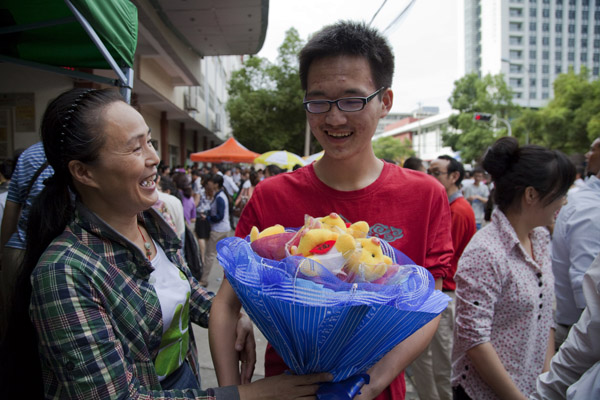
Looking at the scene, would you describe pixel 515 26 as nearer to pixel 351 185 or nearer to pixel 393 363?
pixel 351 185

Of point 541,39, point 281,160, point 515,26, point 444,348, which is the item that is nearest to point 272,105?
point 281,160

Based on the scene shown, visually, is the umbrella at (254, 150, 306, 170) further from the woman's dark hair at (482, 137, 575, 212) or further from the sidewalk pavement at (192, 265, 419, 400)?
the woman's dark hair at (482, 137, 575, 212)

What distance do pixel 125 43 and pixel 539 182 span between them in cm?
241

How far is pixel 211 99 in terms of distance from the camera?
2550cm

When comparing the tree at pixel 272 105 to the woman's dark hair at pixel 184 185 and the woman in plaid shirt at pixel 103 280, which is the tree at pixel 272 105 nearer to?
the woman's dark hair at pixel 184 185

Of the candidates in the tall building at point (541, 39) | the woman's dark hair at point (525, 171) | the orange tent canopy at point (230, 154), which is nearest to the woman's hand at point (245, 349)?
the woman's dark hair at point (525, 171)

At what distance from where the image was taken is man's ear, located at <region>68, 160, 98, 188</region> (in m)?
1.33

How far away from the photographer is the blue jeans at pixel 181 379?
1.50 meters

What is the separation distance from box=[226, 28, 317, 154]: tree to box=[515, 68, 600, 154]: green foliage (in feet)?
46.4

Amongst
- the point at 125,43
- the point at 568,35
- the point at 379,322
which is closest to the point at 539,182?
the point at 379,322

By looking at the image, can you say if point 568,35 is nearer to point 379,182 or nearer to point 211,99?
point 211,99

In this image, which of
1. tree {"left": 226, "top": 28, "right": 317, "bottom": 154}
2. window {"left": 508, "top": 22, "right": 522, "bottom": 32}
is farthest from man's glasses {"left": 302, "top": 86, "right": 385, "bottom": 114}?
window {"left": 508, "top": 22, "right": 522, "bottom": 32}

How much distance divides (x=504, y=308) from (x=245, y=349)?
4.30 feet

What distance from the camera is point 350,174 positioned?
59.8 inches
